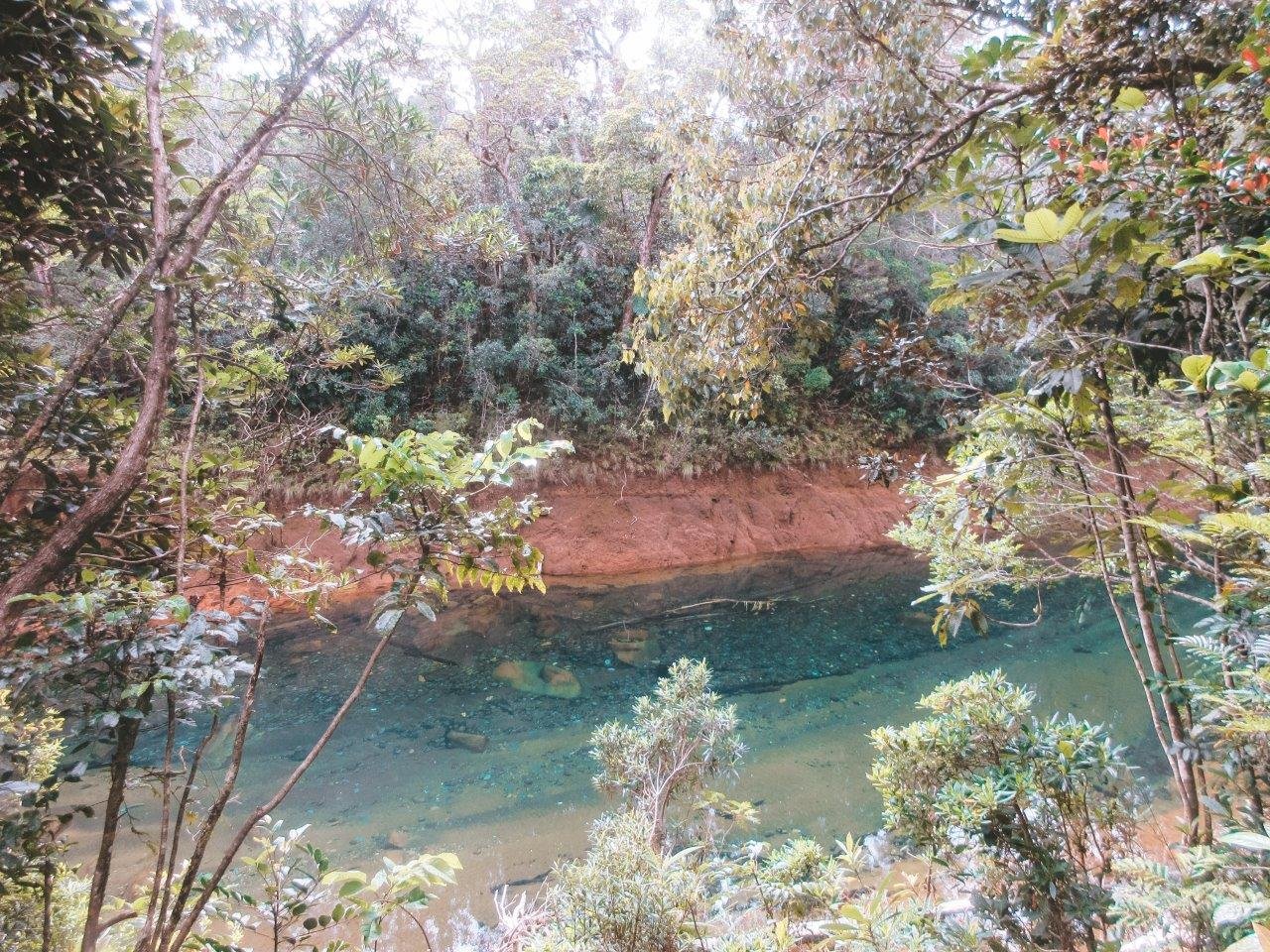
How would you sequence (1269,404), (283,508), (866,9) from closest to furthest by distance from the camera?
(1269,404) < (866,9) < (283,508)

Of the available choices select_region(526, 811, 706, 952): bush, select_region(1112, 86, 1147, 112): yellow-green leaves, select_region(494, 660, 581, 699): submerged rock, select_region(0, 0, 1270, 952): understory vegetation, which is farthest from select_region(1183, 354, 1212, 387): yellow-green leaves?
select_region(494, 660, 581, 699): submerged rock

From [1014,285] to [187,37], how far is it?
9.19ft

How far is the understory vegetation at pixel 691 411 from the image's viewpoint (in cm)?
140

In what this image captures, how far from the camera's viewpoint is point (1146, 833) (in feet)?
12.9

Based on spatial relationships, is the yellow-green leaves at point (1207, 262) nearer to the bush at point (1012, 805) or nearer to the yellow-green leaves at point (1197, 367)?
the yellow-green leaves at point (1197, 367)

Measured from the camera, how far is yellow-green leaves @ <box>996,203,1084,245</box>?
134 centimetres

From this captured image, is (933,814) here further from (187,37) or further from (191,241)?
(187,37)

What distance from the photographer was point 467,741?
540 centimetres

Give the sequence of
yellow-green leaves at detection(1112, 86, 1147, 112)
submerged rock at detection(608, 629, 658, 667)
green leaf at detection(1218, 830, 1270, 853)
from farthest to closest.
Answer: submerged rock at detection(608, 629, 658, 667), yellow-green leaves at detection(1112, 86, 1147, 112), green leaf at detection(1218, 830, 1270, 853)

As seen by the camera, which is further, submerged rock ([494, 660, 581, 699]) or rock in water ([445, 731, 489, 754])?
submerged rock ([494, 660, 581, 699])

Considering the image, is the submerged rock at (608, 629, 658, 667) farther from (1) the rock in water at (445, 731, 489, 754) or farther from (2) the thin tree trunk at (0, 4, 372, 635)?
(2) the thin tree trunk at (0, 4, 372, 635)

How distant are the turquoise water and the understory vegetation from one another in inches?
37.1

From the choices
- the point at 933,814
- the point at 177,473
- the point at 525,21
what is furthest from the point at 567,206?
the point at 933,814

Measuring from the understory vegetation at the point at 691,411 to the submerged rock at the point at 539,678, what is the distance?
274 cm
